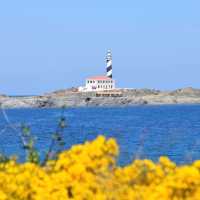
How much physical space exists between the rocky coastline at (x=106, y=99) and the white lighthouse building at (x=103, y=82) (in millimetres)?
1821

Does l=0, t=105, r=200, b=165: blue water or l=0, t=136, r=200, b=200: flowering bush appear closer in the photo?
l=0, t=136, r=200, b=200: flowering bush

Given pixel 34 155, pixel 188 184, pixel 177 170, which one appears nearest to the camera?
pixel 188 184

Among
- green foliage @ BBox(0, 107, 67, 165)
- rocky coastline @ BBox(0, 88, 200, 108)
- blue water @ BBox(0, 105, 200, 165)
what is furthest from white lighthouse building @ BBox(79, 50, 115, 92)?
green foliage @ BBox(0, 107, 67, 165)

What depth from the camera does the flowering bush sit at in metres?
5.64

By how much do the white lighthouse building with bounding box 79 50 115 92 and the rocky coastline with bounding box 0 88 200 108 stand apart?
1.82 meters

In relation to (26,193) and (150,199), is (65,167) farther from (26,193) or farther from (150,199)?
(150,199)

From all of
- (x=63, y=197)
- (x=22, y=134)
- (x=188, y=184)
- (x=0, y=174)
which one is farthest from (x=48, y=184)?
(x=22, y=134)

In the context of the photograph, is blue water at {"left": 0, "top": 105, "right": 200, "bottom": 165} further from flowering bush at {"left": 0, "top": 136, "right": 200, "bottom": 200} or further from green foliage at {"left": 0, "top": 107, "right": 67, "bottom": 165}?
flowering bush at {"left": 0, "top": 136, "right": 200, "bottom": 200}

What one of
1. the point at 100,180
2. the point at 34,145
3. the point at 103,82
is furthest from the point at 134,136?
the point at 103,82

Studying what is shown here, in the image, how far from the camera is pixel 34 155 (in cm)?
827

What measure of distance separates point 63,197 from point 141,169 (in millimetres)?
781

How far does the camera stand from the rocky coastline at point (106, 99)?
156 metres

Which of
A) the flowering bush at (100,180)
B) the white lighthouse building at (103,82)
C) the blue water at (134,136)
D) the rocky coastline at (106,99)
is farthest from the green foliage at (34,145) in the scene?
the rocky coastline at (106,99)

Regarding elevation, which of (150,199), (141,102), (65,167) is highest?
(141,102)
